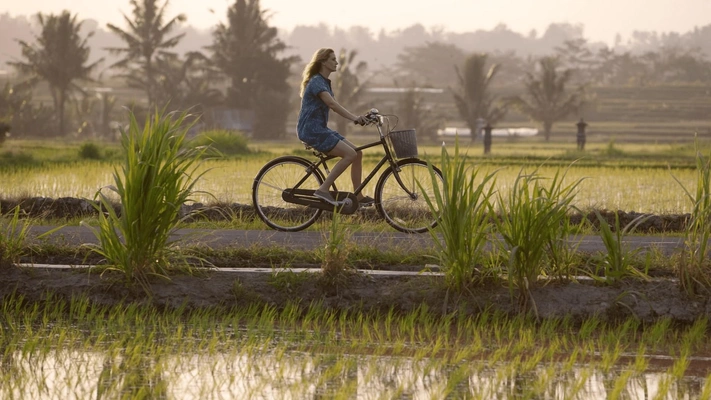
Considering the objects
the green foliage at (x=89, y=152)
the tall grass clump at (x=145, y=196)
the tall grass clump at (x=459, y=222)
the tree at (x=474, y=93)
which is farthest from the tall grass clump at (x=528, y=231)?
the tree at (x=474, y=93)

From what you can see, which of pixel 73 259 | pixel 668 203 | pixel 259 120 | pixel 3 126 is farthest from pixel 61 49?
pixel 73 259

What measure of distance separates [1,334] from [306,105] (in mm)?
3618

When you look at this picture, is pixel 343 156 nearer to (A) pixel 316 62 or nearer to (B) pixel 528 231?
(A) pixel 316 62

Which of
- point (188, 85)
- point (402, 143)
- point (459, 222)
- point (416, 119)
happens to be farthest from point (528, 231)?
point (188, 85)

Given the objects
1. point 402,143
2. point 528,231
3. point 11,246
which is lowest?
point 11,246

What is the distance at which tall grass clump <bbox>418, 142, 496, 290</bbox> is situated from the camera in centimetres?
606

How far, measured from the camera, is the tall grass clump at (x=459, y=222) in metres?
6.06

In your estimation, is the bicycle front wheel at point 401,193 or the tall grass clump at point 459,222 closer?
the tall grass clump at point 459,222

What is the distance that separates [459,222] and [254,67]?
49.0 m

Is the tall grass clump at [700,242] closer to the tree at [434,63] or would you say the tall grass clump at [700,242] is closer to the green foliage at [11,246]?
the green foliage at [11,246]

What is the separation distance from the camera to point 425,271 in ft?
22.6

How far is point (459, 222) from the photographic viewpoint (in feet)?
20.0

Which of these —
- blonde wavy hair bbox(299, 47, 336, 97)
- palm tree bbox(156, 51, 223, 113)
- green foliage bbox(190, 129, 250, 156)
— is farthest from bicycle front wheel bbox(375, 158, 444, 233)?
palm tree bbox(156, 51, 223, 113)

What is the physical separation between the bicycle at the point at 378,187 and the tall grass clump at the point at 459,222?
2.34 metres
